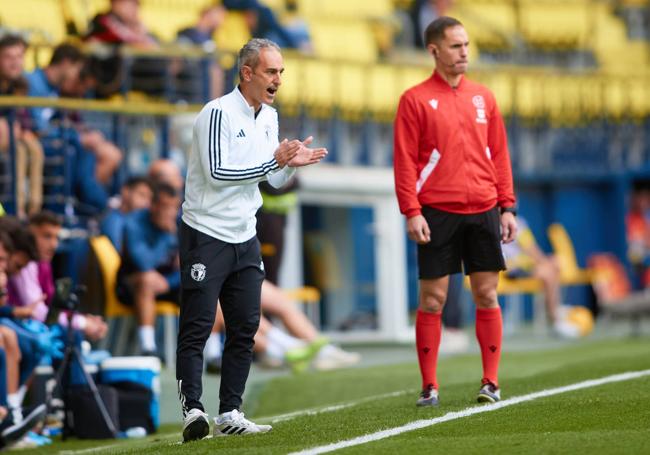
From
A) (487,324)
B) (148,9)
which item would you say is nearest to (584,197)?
(148,9)

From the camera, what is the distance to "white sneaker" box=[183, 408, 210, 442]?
6945 millimetres

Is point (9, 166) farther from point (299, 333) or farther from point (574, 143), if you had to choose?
point (574, 143)

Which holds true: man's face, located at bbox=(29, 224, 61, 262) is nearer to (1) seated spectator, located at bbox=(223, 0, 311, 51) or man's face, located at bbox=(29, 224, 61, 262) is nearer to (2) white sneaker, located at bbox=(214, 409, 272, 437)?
(2) white sneaker, located at bbox=(214, 409, 272, 437)

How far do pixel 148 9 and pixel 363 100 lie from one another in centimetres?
274

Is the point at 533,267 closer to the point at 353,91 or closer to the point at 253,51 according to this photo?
the point at 353,91

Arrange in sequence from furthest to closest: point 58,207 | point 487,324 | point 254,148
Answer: point 58,207, point 487,324, point 254,148

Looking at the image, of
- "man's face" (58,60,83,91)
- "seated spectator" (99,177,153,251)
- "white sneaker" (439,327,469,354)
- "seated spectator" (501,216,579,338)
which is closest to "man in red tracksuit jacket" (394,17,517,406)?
"seated spectator" (99,177,153,251)

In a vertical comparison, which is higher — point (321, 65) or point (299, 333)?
point (321, 65)

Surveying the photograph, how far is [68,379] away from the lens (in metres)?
9.35

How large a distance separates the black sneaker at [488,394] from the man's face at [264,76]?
1.97 metres

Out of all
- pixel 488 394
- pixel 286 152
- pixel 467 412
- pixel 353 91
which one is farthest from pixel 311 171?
pixel 286 152

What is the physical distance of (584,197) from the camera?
21.0 meters

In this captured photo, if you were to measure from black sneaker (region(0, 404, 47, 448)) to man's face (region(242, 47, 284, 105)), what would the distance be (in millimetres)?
2783

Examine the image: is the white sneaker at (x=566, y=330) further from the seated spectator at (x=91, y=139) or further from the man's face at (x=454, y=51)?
the man's face at (x=454, y=51)
